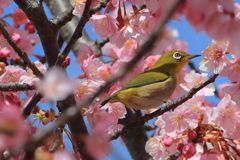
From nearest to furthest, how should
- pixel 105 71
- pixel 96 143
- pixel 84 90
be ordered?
pixel 96 143
pixel 84 90
pixel 105 71

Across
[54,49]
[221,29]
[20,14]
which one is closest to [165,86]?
[54,49]

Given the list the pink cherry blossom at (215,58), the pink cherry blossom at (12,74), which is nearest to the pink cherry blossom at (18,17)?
the pink cherry blossom at (12,74)

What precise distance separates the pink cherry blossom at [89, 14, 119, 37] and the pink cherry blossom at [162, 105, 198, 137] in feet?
3.08

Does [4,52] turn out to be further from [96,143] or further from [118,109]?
[96,143]

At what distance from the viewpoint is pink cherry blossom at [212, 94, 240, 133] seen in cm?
296

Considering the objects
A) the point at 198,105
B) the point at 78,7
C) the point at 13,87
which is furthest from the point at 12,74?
the point at 198,105

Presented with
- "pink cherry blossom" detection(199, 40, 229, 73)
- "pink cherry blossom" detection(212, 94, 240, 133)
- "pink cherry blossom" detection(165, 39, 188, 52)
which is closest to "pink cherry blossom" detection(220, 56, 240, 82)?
"pink cherry blossom" detection(199, 40, 229, 73)

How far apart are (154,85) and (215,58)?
3.15 ft

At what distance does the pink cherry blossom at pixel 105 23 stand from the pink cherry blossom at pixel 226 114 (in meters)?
1.15

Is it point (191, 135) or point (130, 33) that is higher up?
point (130, 33)

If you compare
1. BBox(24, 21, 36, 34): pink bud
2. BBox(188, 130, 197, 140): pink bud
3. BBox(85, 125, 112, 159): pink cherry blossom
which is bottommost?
BBox(188, 130, 197, 140): pink bud

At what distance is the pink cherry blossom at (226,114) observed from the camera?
2.96m

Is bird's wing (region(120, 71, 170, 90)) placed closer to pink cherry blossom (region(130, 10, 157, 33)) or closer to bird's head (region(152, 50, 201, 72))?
bird's head (region(152, 50, 201, 72))

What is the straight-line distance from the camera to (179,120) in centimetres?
306
